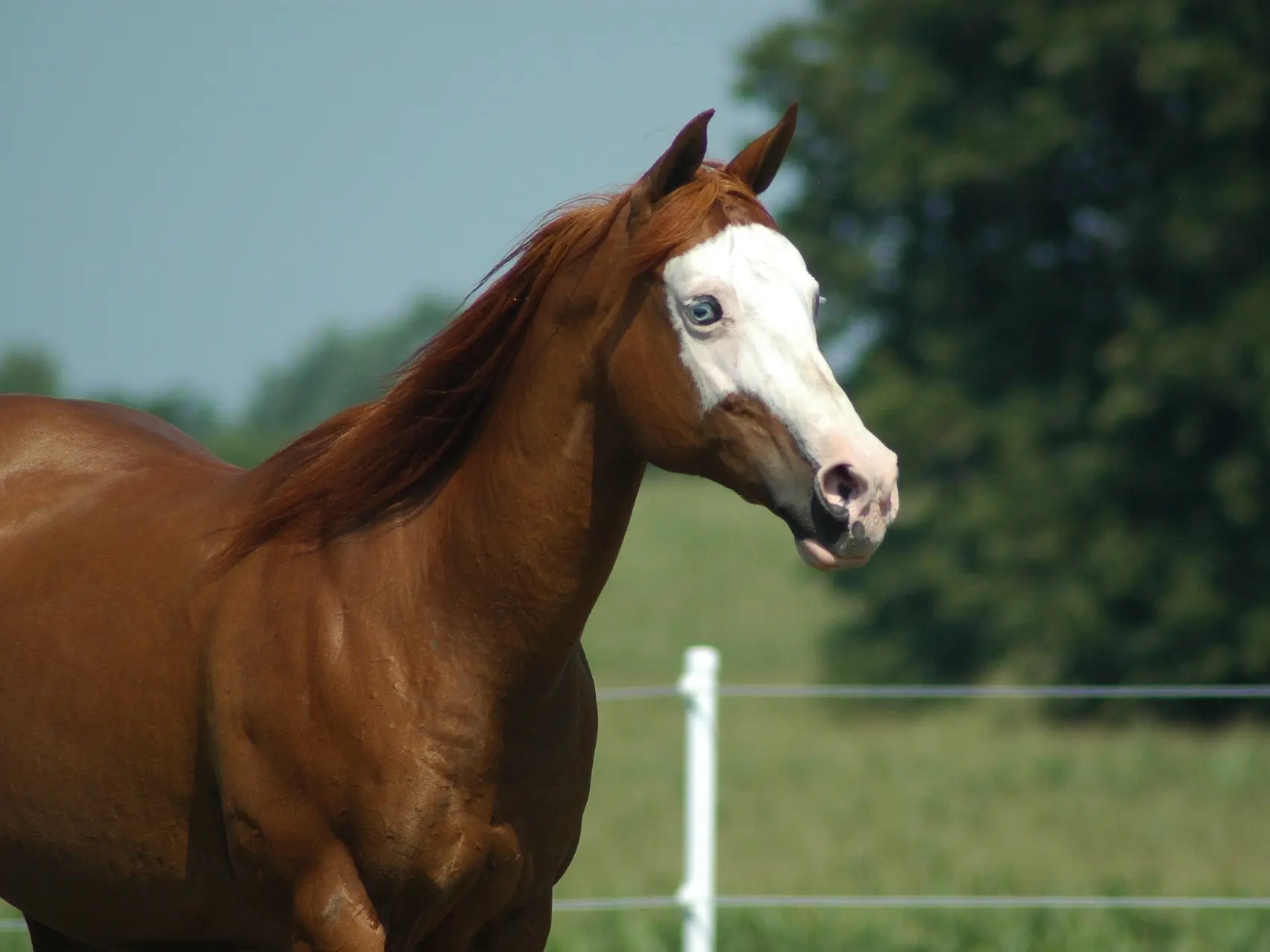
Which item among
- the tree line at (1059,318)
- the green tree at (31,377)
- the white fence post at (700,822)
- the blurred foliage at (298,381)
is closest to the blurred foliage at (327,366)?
the blurred foliage at (298,381)

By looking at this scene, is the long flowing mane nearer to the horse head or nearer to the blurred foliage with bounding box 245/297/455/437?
the horse head

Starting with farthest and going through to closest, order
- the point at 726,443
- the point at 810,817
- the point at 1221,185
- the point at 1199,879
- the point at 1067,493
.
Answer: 1. the point at 1067,493
2. the point at 1221,185
3. the point at 810,817
4. the point at 1199,879
5. the point at 726,443

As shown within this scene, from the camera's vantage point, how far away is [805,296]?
2.31m

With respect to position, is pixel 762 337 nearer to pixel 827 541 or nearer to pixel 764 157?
pixel 827 541

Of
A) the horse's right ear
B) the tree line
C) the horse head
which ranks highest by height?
the tree line

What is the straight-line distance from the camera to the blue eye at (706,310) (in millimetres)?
2271

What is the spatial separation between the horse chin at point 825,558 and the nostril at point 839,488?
61 mm

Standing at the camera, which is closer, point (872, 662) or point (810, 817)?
point (810, 817)

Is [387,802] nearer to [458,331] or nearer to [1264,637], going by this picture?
[458,331]

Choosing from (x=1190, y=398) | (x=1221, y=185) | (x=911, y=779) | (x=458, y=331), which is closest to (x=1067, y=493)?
(x=1190, y=398)

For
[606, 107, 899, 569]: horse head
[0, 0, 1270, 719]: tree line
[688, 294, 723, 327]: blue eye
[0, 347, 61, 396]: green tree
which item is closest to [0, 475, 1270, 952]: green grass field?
[0, 0, 1270, 719]: tree line

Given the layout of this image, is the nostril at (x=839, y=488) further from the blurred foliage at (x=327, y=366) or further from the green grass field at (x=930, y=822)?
the blurred foliage at (x=327, y=366)

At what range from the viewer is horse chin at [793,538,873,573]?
2.12 m

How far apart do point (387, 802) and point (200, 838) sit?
0.45m
